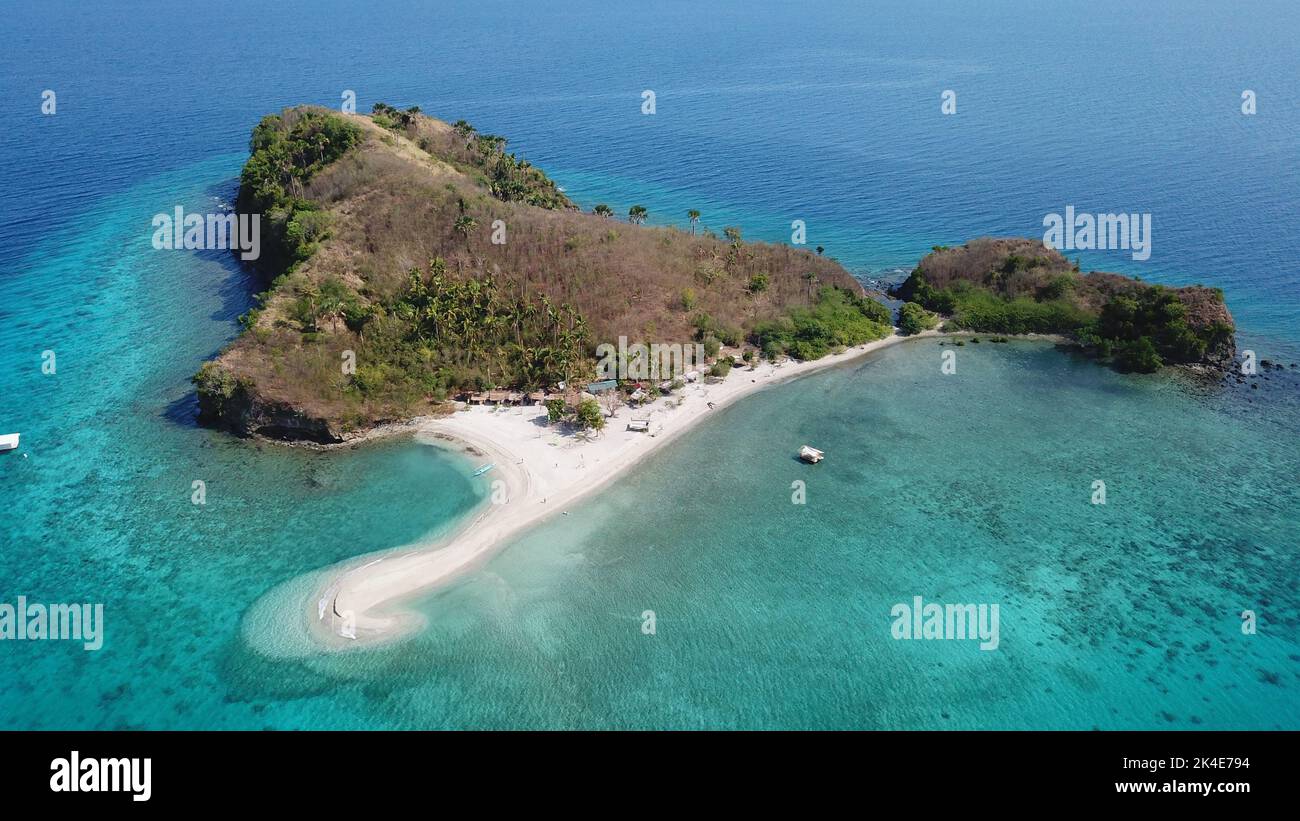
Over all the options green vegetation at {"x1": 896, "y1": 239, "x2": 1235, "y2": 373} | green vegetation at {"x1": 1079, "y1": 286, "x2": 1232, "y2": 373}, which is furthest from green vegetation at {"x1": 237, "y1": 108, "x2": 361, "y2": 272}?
green vegetation at {"x1": 1079, "y1": 286, "x2": 1232, "y2": 373}

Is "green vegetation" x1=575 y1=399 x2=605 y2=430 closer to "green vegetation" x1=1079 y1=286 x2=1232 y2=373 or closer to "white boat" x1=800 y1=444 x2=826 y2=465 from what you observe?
"white boat" x1=800 y1=444 x2=826 y2=465

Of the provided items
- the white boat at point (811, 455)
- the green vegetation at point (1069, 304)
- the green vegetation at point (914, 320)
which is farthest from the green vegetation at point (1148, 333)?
the white boat at point (811, 455)

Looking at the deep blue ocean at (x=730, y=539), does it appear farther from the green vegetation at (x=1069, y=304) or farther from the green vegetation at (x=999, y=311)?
the green vegetation at (x=999, y=311)

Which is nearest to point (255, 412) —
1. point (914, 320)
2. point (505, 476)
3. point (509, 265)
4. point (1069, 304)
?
point (505, 476)

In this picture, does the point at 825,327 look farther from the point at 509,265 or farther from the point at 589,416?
the point at 509,265

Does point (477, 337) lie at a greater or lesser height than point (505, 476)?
greater

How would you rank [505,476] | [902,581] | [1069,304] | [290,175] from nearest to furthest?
[902,581], [505,476], [1069,304], [290,175]
